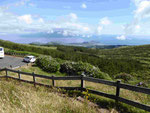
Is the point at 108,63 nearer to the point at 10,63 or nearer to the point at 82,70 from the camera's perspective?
the point at 82,70

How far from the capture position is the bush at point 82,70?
19.3m

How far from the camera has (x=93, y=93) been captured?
6551 millimetres

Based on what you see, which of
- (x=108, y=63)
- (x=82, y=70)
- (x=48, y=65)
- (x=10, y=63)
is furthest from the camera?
(x=108, y=63)

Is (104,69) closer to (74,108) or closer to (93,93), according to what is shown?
(93,93)

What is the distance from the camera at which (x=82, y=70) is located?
2020cm

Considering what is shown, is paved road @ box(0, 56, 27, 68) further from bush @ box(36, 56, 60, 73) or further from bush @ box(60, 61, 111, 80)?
bush @ box(60, 61, 111, 80)

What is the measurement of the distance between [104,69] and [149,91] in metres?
27.0

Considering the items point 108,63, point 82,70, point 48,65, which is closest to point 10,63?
point 48,65

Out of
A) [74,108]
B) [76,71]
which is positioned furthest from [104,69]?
[74,108]

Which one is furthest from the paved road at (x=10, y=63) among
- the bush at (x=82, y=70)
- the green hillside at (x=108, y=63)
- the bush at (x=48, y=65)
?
the bush at (x=82, y=70)

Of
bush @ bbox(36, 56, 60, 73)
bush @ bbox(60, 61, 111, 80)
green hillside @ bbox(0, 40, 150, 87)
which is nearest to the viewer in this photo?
bush @ bbox(60, 61, 111, 80)

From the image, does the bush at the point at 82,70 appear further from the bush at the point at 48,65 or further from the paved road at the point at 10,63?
the paved road at the point at 10,63

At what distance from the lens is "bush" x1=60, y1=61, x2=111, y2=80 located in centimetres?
1931

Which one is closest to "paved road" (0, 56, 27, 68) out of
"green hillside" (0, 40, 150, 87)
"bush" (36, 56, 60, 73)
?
"bush" (36, 56, 60, 73)
